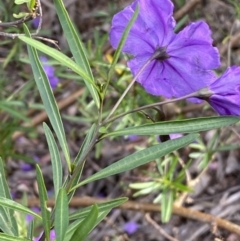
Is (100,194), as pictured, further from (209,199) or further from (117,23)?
(117,23)

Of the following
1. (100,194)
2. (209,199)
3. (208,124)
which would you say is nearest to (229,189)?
(209,199)

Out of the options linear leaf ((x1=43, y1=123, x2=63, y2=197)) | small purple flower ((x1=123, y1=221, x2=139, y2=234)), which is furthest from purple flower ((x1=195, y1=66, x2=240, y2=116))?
small purple flower ((x1=123, y1=221, x2=139, y2=234))

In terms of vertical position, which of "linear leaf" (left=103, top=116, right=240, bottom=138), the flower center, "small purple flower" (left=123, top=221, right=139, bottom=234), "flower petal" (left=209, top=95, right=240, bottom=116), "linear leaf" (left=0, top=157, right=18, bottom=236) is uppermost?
the flower center

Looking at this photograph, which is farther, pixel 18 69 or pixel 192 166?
pixel 18 69

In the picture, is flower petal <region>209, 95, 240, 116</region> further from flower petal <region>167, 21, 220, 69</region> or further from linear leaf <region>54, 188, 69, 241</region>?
linear leaf <region>54, 188, 69, 241</region>

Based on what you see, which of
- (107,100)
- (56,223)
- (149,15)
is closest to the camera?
(56,223)

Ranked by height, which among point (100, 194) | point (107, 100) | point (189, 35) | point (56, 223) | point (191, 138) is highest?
point (189, 35)

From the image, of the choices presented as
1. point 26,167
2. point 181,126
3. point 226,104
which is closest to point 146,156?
point 181,126
